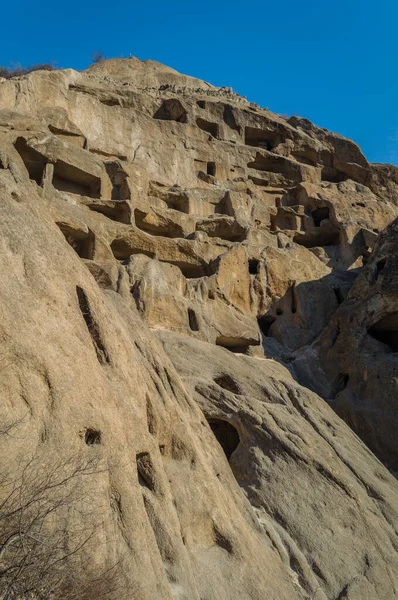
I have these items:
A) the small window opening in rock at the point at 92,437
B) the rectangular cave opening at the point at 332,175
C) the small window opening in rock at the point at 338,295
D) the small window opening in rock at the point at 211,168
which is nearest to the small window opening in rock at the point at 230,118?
the small window opening in rock at the point at 211,168

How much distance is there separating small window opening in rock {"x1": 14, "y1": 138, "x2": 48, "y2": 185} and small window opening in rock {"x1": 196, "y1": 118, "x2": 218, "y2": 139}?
40.4 ft

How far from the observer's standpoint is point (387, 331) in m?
17.0

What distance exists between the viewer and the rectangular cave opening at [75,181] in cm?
1956

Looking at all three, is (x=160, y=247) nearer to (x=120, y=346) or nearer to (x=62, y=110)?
(x=62, y=110)

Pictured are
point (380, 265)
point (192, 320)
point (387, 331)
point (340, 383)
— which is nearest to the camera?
point (192, 320)

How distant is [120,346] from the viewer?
26.7 ft

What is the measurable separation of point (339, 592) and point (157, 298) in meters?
7.95

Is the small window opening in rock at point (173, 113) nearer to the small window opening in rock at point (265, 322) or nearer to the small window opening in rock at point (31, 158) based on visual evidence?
the small window opening in rock at point (31, 158)

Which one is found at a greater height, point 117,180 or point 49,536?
point 117,180

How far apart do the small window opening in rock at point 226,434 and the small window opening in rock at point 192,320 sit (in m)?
3.52

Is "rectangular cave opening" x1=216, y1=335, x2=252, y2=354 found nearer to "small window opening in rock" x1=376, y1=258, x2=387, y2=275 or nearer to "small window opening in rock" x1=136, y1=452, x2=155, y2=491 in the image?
"small window opening in rock" x1=376, y1=258, x2=387, y2=275

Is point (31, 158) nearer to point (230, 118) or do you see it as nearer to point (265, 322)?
point (265, 322)

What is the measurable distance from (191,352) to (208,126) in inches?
794

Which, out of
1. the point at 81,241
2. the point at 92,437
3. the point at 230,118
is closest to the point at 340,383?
the point at 81,241
